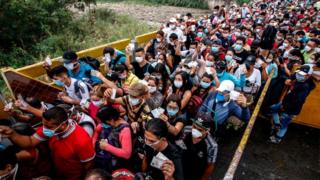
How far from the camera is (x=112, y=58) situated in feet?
17.2

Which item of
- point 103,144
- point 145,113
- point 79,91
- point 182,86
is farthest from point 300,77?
point 79,91

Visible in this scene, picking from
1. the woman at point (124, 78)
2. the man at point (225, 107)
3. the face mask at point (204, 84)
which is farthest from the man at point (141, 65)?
the man at point (225, 107)

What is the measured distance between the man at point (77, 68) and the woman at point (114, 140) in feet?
5.33

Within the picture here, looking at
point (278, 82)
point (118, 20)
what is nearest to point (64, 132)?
point (278, 82)

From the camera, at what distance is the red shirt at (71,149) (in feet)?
8.16

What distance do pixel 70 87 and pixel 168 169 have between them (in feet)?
7.51

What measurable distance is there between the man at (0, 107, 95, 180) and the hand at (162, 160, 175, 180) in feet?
2.73

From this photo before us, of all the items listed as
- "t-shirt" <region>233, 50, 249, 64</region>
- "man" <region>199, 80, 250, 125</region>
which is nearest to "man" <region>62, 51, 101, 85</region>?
"man" <region>199, 80, 250, 125</region>

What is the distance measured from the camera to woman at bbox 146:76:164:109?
3801mm

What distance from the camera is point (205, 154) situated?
306 centimetres

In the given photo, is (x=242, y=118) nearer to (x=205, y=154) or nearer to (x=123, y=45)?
(x=205, y=154)

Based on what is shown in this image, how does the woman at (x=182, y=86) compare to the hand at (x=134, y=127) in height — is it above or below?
above

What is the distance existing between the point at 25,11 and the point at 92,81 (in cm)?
661

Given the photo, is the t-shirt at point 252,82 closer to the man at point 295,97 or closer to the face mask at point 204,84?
the man at point 295,97
